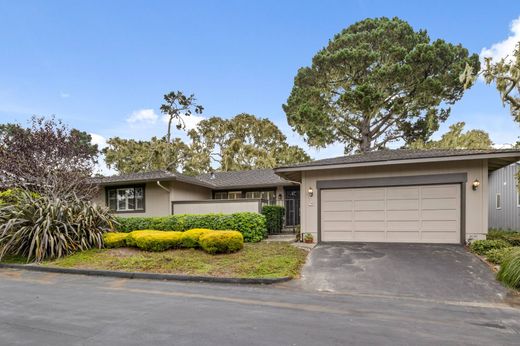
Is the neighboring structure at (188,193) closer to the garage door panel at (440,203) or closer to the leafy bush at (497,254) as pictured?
the garage door panel at (440,203)

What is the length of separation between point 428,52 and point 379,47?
3.23 m

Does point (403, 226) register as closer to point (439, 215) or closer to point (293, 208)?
point (439, 215)

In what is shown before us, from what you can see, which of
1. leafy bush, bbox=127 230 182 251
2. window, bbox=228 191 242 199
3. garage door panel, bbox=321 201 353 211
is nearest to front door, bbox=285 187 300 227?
window, bbox=228 191 242 199

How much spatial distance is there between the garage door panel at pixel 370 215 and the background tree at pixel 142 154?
21.1 m

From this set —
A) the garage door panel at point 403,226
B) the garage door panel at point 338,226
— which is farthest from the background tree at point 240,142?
the garage door panel at point 403,226

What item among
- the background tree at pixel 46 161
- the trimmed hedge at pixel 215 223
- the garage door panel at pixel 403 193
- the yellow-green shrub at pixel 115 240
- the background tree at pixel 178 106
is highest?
the background tree at pixel 178 106

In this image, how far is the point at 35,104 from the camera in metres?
16.9

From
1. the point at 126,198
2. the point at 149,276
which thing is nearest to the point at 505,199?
the point at 149,276

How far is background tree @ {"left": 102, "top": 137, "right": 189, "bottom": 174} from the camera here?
29.4m

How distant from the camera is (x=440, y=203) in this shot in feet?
33.1

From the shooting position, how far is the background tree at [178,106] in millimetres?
25516

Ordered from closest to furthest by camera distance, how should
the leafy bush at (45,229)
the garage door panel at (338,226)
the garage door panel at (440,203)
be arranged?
the leafy bush at (45,229) < the garage door panel at (440,203) < the garage door panel at (338,226)

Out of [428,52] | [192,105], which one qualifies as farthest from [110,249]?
[428,52]

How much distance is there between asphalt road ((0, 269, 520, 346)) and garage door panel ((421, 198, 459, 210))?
485 cm
